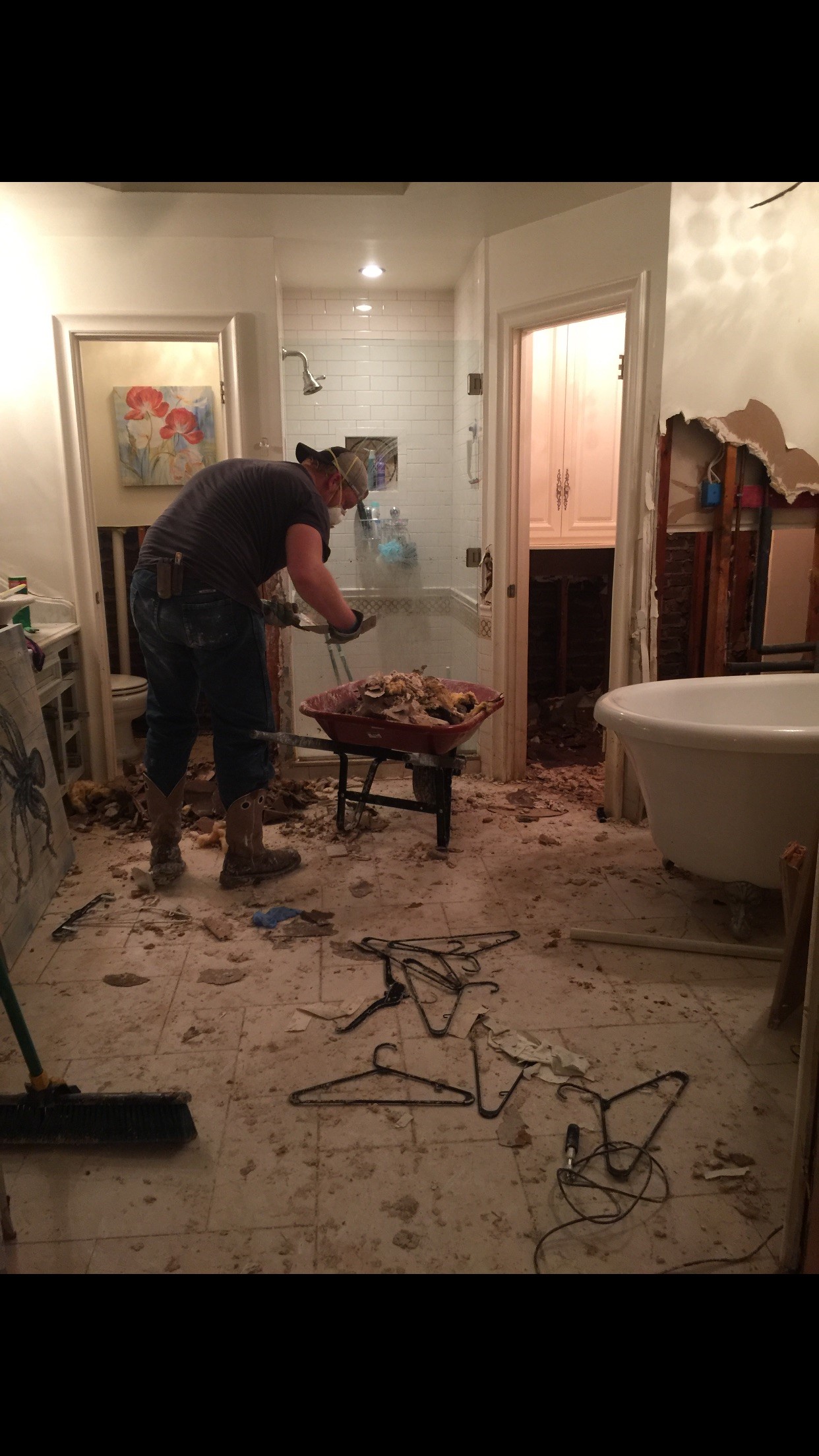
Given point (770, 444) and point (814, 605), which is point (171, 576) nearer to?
point (770, 444)

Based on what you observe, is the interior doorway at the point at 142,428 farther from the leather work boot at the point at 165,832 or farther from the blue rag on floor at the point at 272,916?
the blue rag on floor at the point at 272,916

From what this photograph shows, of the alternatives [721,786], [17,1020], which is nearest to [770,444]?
[721,786]

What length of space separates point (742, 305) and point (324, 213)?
5.72 feet

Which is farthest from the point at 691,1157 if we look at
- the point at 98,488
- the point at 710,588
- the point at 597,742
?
the point at 98,488

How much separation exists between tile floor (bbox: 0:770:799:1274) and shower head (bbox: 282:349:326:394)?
2246 millimetres

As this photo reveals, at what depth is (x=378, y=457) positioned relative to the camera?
451 cm

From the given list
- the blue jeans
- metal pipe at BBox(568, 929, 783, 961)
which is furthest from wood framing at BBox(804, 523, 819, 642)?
the blue jeans

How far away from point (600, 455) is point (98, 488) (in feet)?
9.47

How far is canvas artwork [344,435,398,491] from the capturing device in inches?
177

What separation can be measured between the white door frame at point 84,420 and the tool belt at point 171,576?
133 cm

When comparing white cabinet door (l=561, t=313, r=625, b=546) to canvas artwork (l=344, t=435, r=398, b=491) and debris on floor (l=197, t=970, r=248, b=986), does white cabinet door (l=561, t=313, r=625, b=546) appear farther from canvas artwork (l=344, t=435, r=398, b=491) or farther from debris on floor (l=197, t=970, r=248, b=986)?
debris on floor (l=197, t=970, r=248, b=986)

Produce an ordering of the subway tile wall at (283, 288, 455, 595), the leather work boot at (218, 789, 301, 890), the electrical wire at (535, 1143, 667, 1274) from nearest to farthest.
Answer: the electrical wire at (535, 1143, 667, 1274) → the leather work boot at (218, 789, 301, 890) → the subway tile wall at (283, 288, 455, 595)

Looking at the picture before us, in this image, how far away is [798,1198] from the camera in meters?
1.56
